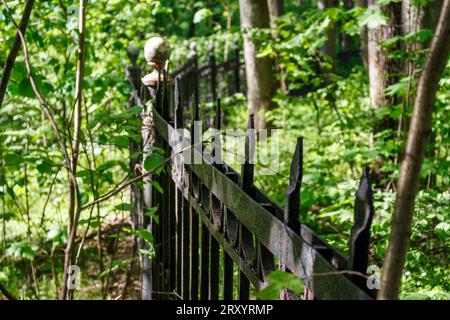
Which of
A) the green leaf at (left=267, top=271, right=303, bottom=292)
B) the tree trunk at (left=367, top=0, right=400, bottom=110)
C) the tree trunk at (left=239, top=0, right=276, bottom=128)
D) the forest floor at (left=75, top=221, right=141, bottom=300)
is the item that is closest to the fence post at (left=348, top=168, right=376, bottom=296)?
the green leaf at (left=267, top=271, right=303, bottom=292)

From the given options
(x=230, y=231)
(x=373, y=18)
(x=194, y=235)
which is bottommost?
(x=194, y=235)

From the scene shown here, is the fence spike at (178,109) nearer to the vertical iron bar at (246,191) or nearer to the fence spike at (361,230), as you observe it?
the vertical iron bar at (246,191)

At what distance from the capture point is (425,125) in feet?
2.85

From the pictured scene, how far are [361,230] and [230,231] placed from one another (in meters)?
0.76

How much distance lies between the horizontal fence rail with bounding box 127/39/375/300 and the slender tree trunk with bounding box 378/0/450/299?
14cm

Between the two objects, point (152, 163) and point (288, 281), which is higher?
point (152, 163)

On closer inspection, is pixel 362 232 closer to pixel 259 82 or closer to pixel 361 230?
pixel 361 230

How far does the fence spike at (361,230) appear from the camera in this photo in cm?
114

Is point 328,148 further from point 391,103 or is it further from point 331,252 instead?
point 331,252

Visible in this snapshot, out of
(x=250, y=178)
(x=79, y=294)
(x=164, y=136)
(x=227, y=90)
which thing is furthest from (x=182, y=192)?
(x=227, y=90)

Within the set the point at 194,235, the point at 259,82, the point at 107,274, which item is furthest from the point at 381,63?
the point at 194,235

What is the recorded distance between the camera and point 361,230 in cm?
114

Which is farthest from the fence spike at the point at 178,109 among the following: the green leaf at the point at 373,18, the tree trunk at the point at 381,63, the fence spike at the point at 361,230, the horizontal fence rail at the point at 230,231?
the tree trunk at the point at 381,63
